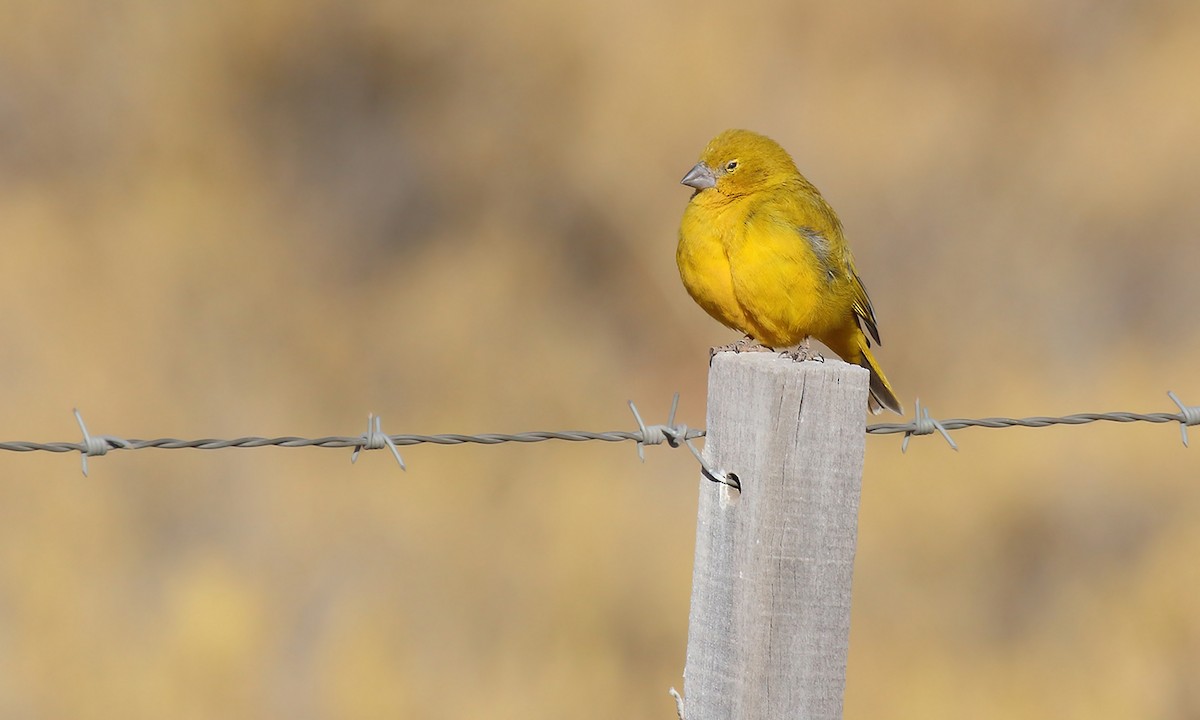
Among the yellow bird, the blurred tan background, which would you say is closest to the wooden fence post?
the yellow bird

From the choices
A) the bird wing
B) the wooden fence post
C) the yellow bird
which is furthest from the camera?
the bird wing

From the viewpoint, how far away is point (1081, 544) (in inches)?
371

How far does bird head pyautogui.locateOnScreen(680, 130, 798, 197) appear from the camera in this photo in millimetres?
5102

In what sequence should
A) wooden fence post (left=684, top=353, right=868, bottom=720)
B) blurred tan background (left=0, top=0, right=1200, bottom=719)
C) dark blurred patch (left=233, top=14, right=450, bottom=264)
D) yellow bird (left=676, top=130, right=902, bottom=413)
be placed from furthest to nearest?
dark blurred patch (left=233, top=14, right=450, bottom=264) < blurred tan background (left=0, top=0, right=1200, bottom=719) < yellow bird (left=676, top=130, right=902, bottom=413) < wooden fence post (left=684, top=353, right=868, bottom=720)

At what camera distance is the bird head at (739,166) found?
201 inches

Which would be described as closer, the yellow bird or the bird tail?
the yellow bird

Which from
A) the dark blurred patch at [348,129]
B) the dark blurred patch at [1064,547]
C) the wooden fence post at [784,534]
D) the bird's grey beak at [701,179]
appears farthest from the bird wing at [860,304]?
the dark blurred patch at [348,129]

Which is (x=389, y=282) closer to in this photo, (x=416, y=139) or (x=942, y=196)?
(x=416, y=139)

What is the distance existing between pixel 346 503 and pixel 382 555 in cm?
46

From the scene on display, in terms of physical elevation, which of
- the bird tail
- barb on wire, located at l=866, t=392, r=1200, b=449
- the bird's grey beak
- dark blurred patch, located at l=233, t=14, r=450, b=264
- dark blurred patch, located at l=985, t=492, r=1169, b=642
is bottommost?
dark blurred patch, located at l=985, t=492, r=1169, b=642

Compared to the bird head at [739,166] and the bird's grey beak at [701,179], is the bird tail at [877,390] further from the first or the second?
the bird's grey beak at [701,179]

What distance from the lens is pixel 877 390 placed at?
17.3 feet

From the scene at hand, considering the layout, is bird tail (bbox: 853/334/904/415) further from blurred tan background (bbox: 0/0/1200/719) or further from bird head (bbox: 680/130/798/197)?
blurred tan background (bbox: 0/0/1200/719)

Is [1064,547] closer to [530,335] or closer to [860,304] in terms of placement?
[530,335]
